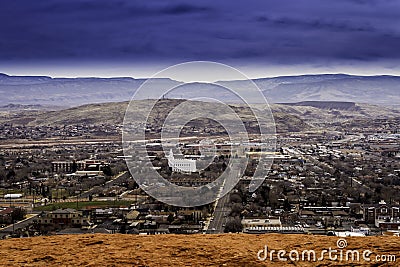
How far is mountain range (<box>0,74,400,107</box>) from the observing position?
136 meters

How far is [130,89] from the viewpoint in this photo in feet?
457

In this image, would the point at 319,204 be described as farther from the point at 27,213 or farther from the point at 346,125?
the point at 346,125

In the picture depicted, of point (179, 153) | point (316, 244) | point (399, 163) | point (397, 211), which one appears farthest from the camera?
point (399, 163)

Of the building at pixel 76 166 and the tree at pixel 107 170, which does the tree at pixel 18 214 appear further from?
the building at pixel 76 166

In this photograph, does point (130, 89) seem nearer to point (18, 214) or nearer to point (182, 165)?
point (182, 165)

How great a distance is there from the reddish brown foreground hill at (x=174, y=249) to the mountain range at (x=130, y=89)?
400ft

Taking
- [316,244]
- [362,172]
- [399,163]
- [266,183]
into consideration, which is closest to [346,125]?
[399,163]

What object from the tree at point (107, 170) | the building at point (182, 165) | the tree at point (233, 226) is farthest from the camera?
the tree at point (107, 170)

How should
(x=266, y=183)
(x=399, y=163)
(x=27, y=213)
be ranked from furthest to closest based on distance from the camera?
(x=399, y=163) < (x=266, y=183) < (x=27, y=213)

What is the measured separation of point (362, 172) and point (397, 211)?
12.5 metres

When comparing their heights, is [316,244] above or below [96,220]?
above

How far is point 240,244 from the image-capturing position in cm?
502

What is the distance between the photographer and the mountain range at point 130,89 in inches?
5349


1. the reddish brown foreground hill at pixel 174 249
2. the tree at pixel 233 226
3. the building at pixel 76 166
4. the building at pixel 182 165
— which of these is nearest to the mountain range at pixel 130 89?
the building at pixel 76 166
